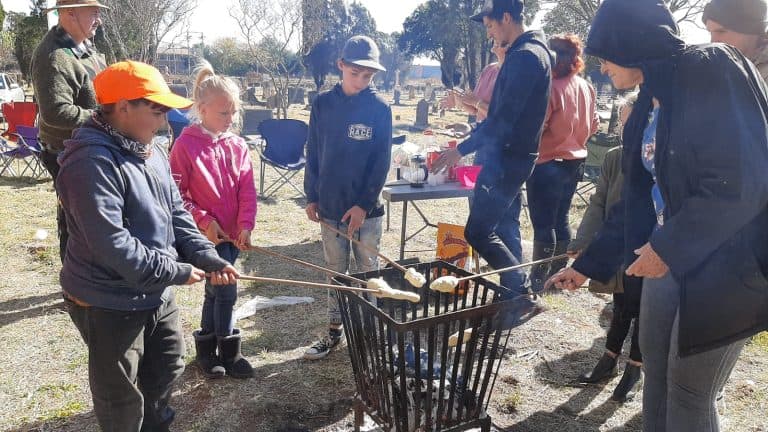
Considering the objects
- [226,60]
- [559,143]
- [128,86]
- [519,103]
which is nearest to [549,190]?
[559,143]

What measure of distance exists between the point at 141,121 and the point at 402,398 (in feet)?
4.82

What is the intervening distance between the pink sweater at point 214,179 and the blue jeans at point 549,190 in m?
2.17

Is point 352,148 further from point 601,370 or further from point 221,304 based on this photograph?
point 601,370

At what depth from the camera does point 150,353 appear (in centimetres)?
224

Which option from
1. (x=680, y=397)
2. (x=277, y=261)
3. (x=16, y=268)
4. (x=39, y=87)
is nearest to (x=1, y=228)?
(x=16, y=268)

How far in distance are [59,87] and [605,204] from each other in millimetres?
3294

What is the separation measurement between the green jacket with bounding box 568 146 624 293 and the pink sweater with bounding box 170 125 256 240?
1920 millimetres

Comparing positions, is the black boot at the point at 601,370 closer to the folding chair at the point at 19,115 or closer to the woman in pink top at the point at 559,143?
the woman in pink top at the point at 559,143

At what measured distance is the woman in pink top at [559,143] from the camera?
3.96 meters

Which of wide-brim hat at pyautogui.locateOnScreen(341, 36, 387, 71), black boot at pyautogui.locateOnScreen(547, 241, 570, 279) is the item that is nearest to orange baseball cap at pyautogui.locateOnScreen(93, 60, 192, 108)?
wide-brim hat at pyautogui.locateOnScreen(341, 36, 387, 71)

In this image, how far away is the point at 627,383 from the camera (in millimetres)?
2969

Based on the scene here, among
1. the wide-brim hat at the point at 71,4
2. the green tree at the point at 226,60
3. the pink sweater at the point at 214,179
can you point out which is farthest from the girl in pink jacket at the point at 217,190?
the green tree at the point at 226,60

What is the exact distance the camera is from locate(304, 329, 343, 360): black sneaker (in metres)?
3.35

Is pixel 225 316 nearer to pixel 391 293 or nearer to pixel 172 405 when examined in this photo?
pixel 172 405
